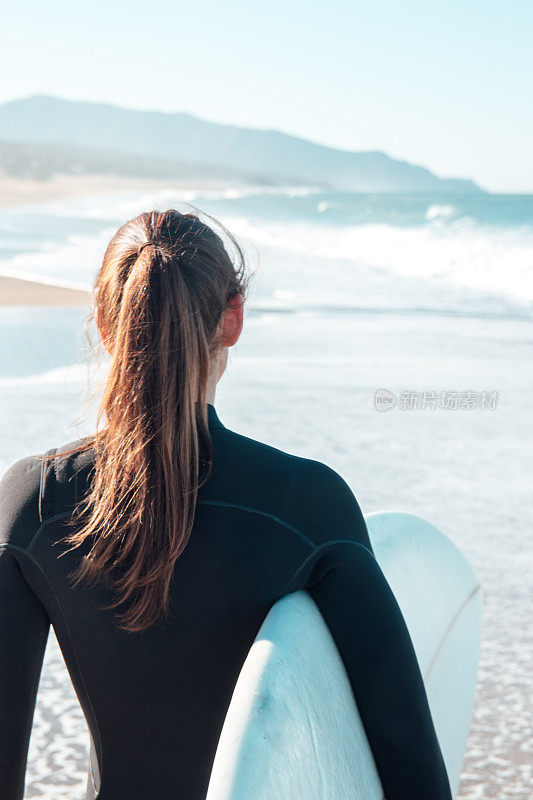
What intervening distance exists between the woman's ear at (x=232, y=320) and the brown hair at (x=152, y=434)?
0.04 meters

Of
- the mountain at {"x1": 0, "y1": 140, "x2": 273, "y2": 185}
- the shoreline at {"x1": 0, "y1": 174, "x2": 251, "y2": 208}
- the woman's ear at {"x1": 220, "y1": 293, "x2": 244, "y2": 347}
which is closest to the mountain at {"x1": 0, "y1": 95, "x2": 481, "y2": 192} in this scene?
the mountain at {"x1": 0, "y1": 140, "x2": 273, "y2": 185}

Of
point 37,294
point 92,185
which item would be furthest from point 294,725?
point 92,185

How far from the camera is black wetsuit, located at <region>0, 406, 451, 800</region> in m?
0.95

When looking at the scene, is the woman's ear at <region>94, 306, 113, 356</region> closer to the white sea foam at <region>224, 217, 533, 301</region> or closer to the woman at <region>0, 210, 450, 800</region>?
the woman at <region>0, 210, 450, 800</region>

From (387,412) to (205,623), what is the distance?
3488mm

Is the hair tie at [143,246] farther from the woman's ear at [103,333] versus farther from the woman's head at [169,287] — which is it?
the woman's ear at [103,333]

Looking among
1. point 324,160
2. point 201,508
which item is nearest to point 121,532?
point 201,508

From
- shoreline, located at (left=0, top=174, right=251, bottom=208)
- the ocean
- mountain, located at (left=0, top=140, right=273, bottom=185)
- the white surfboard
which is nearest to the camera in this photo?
the white surfboard

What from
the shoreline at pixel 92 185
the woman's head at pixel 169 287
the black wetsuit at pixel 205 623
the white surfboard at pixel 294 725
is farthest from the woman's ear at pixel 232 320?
the shoreline at pixel 92 185

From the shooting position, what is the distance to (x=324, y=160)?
5822 inches

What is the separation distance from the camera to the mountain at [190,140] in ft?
481

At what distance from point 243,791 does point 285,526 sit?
270mm

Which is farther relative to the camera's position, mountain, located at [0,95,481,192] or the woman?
mountain, located at [0,95,481,192]

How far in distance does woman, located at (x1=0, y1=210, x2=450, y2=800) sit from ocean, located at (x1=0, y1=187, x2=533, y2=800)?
0.22m
